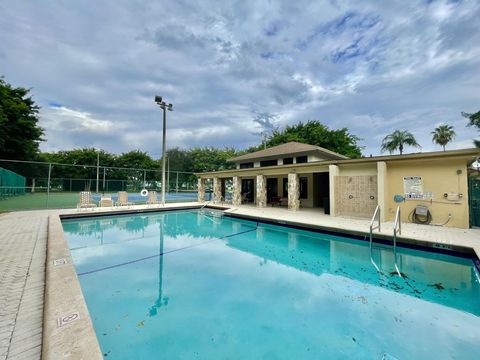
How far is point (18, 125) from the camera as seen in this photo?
747 inches

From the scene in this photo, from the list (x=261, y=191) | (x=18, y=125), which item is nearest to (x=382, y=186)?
(x=261, y=191)

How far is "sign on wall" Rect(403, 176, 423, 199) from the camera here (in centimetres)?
828

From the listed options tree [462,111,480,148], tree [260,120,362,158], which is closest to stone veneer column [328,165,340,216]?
tree [260,120,362,158]

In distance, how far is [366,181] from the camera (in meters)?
9.45

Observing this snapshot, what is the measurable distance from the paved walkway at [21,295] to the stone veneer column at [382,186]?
1039 centimetres

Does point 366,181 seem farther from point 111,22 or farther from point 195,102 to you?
point 195,102

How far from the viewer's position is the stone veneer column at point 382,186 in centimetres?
876

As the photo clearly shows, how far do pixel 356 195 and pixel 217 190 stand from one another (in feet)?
34.8

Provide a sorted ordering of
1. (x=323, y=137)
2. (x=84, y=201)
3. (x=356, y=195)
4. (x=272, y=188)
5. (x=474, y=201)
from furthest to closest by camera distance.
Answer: (x=323, y=137) → (x=272, y=188) → (x=84, y=201) → (x=356, y=195) → (x=474, y=201)

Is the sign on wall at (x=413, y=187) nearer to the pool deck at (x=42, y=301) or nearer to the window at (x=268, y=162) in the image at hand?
the pool deck at (x=42, y=301)

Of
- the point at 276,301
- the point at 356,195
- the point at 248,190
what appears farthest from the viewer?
the point at 248,190

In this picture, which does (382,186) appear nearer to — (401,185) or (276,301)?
(401,185)

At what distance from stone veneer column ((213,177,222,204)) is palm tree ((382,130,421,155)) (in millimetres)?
26713

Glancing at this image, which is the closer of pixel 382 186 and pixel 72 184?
pixel 382 186
